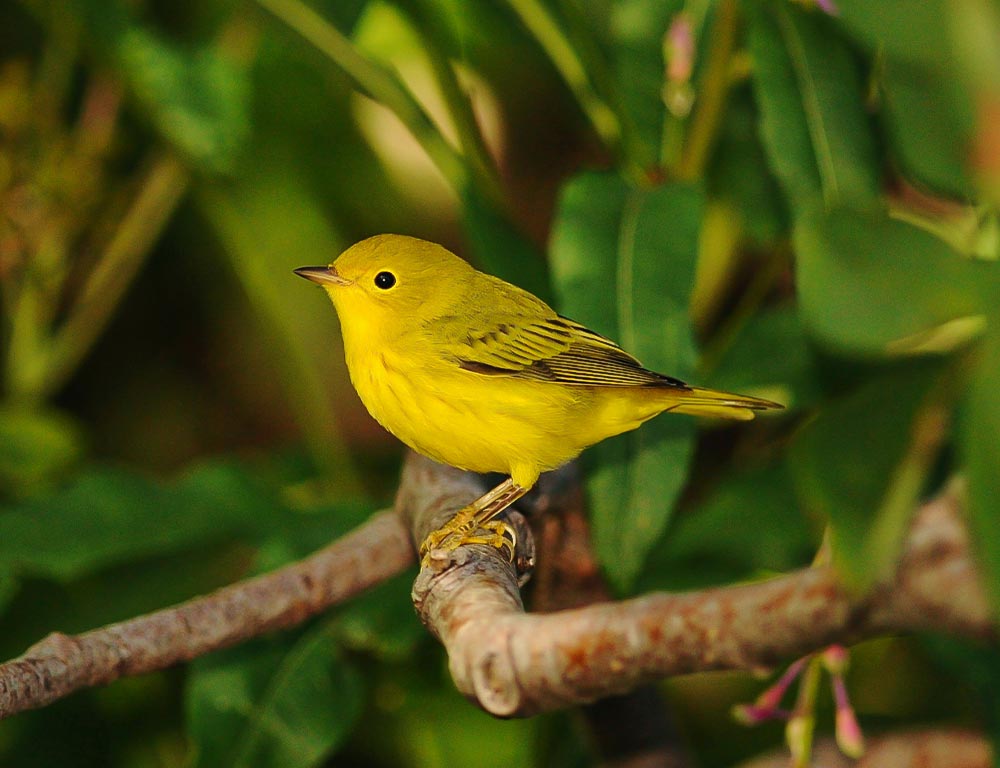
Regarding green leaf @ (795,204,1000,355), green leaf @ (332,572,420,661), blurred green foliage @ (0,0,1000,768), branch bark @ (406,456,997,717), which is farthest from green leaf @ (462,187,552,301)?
green leaf @ (795,204,1000,355)

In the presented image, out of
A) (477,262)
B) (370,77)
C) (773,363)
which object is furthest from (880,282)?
(477,262)

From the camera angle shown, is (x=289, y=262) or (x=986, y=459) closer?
(x=986, y=459)

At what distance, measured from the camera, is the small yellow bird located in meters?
1.86

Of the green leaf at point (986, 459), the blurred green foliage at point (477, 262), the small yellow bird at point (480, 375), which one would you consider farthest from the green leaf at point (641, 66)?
the green leaf at point (986, 459)

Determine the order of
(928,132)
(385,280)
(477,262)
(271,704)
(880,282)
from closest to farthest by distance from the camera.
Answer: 1. (880,282)
2. (928,132)
3. (385,280)
4. (271,704)
5. (477,262)

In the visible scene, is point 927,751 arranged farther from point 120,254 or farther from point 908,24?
point 120,254

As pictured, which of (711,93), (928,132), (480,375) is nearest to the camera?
(928,132)

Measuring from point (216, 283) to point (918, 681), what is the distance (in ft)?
8.39

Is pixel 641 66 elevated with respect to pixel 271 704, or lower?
elevated

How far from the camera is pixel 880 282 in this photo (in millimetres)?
1000

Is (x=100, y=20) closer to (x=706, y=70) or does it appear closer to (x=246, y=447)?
(x=706, y=70)

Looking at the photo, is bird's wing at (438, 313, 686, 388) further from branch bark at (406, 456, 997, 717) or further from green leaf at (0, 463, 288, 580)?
green leaf at (0, 463, 288, 580)

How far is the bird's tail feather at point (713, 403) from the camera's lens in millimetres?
1935

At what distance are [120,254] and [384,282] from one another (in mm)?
1543
